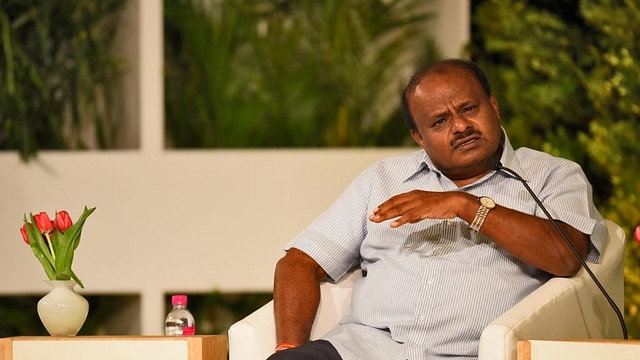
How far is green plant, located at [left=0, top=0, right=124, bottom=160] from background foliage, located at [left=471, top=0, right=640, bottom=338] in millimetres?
1907

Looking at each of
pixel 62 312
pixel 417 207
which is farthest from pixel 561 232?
pixel 62 312

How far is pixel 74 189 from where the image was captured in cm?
488

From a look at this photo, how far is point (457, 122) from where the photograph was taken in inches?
104

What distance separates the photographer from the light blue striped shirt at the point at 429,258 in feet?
8.36

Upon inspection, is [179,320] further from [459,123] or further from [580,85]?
[580,85]

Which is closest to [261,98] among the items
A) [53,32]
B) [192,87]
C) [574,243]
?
[192,87]

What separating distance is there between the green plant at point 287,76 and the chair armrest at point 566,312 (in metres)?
2.52

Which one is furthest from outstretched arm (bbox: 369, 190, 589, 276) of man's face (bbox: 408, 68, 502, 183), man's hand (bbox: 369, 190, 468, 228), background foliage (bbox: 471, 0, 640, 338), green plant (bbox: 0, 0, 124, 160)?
green plant (bbox: 0, 0, 124, 160)

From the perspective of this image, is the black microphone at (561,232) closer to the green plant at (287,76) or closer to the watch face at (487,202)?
the watch face at (487,202)

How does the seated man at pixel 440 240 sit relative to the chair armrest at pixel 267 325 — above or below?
→ above

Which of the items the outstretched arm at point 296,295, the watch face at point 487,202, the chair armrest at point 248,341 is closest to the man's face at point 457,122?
the watch face at point 487,202

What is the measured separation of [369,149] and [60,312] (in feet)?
8.16

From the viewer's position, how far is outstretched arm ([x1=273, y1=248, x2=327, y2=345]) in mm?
2617

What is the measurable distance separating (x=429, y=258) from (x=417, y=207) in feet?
0.99
